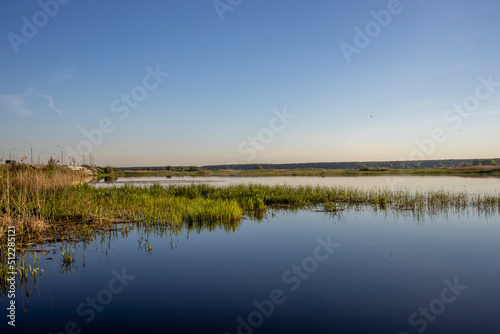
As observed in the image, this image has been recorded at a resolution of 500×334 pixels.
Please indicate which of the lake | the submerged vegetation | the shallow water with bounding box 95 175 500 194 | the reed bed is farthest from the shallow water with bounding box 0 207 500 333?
the shallow water with bounding box 95 175 500 194

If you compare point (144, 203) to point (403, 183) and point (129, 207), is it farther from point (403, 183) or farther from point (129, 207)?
point (403, 183)

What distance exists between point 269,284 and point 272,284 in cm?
6

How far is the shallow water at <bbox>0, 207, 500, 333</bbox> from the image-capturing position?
522 centimetres

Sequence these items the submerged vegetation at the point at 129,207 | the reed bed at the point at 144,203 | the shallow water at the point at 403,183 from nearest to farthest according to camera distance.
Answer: the submerged vegetation at the point at 129,207
the reed bed at the point at 144,203
the shallow water at the point at 403,183

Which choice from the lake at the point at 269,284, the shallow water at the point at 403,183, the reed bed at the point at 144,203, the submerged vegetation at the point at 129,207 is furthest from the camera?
the shallow water at the point at 403,183

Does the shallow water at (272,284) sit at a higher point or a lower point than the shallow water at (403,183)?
lower

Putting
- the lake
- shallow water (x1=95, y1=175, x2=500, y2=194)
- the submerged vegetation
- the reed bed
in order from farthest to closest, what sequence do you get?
1. shallow water (x1=95, y1=175, x2=500, y2=194)
2. the reed bed
3. the submerged vegetation
4. the lake

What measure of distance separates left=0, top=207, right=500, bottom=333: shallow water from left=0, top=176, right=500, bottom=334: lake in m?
0.02

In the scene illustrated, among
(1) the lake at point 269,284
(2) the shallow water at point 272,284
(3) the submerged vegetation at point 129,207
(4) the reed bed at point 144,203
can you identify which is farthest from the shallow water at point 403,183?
(2) the shallow water at point 272,284

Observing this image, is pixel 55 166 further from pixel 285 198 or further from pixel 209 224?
pixel 285 198

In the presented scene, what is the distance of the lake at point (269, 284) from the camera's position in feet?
17.1

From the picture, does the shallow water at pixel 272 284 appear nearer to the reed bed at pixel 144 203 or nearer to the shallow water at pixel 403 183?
the reed bed at pixel 144 203

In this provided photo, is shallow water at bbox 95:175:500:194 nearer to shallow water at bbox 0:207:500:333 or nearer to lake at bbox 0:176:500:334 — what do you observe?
lake at bbox 0:176:500:334

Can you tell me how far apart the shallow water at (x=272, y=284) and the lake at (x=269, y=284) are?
0.02 m
